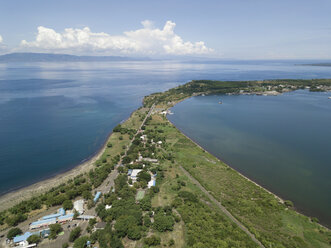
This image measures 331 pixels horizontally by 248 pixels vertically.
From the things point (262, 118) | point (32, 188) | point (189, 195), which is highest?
point (262, 118)

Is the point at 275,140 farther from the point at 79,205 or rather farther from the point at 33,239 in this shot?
the point at 33,239

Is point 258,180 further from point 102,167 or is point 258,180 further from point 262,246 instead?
point 102,167

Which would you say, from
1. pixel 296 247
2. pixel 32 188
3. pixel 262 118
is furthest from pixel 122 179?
pixel 262 118

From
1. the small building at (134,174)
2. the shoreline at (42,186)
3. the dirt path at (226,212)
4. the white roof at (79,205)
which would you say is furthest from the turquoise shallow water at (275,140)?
the white roof at (79,205)

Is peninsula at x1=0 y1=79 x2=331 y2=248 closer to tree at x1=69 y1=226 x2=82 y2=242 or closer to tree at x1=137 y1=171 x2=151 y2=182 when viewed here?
tree at x1=137 y1=171 x2=151 y2=182

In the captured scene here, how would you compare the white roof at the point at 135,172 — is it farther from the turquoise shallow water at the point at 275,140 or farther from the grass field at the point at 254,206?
the turquoise shallow water at the point at 275,140

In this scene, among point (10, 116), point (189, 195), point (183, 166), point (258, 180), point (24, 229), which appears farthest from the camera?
point (10, 116)

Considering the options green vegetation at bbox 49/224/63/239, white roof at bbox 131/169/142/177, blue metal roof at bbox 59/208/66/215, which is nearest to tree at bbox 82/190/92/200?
blue metal roof at bbox 59/208/66/215

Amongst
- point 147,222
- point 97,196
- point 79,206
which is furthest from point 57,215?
point 147,222
